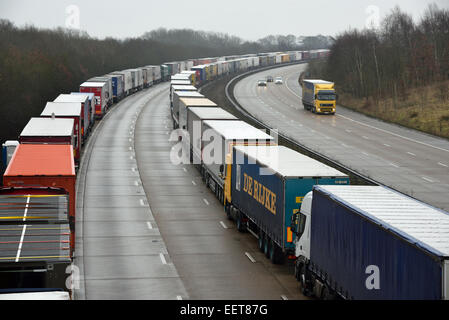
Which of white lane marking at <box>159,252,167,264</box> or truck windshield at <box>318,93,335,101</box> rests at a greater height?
truck windshield at <box>318,93,335,101</box>

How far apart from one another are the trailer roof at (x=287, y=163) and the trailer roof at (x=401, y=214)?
12.7 feet

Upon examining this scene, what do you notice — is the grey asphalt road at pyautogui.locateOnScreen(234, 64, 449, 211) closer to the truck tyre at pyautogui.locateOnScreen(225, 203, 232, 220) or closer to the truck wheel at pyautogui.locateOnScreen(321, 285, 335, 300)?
the truck tyre at pyautogui.locateOnScreen(225, 203, 232, 220)

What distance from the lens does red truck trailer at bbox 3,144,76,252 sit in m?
24.6

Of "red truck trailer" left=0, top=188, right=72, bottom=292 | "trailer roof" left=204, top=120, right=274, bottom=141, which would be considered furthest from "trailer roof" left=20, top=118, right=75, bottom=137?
"red truck trailer" left=0, top=188, right=72, bottom=292

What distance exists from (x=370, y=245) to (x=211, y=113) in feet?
104

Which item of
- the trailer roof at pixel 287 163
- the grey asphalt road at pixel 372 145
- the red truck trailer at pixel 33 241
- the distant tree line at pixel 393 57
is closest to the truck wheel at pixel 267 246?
the trailer roof at pixel 287 163

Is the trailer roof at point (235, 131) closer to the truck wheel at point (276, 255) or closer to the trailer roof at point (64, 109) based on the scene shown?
the truck wheel at point (276, 255)

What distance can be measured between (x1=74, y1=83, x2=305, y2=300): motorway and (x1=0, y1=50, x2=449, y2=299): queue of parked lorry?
108 cm

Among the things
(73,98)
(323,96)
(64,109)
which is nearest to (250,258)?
(64,109)

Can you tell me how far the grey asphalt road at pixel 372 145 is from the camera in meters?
43.5

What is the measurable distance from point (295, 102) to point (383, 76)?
500 inches

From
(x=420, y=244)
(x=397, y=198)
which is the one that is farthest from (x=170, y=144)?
(x=420, y=244)

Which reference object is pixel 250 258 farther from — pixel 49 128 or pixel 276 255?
pixel 49 128
